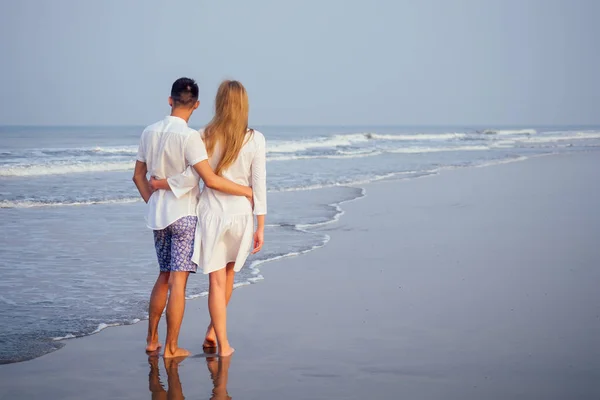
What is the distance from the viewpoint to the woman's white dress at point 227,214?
4.45m

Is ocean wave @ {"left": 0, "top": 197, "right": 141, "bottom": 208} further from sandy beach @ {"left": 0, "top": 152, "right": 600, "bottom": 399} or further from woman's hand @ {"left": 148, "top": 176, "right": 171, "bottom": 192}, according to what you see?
woman's hand @ {"left": 148, "top": 176, "right": 171, "bottom": 192}

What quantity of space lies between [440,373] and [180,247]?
5.20 ft

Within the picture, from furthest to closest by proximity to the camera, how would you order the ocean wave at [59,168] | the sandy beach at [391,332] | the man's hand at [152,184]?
the ocean wave at [59,168]
the man's hand at [152,184]
the sandy beach at [391,332]

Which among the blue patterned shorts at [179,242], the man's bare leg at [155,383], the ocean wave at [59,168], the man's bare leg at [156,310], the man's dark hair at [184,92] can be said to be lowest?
the ocean wave at [59,168]

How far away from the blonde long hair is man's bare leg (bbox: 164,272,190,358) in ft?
2.16

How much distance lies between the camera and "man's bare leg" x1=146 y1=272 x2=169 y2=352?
4.61m

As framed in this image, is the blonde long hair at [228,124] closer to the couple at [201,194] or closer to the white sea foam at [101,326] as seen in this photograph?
the couple at [201,194]

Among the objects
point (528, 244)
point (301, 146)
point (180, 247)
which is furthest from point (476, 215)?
point (301, 146)

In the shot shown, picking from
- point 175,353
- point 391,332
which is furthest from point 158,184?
point 391,332

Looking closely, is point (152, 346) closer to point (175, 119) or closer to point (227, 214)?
point (227, 214)

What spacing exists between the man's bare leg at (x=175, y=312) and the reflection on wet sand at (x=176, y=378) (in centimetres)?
6

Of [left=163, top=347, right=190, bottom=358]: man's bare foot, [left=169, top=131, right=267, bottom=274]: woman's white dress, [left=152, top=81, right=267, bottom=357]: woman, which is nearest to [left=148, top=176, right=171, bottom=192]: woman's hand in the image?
[left=152, top=81, right=267, bottom=357]: woman

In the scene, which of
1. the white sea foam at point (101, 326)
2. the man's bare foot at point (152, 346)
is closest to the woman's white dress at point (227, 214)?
the man's bare foot at point (152, 346)

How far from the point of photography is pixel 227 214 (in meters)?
4.46
